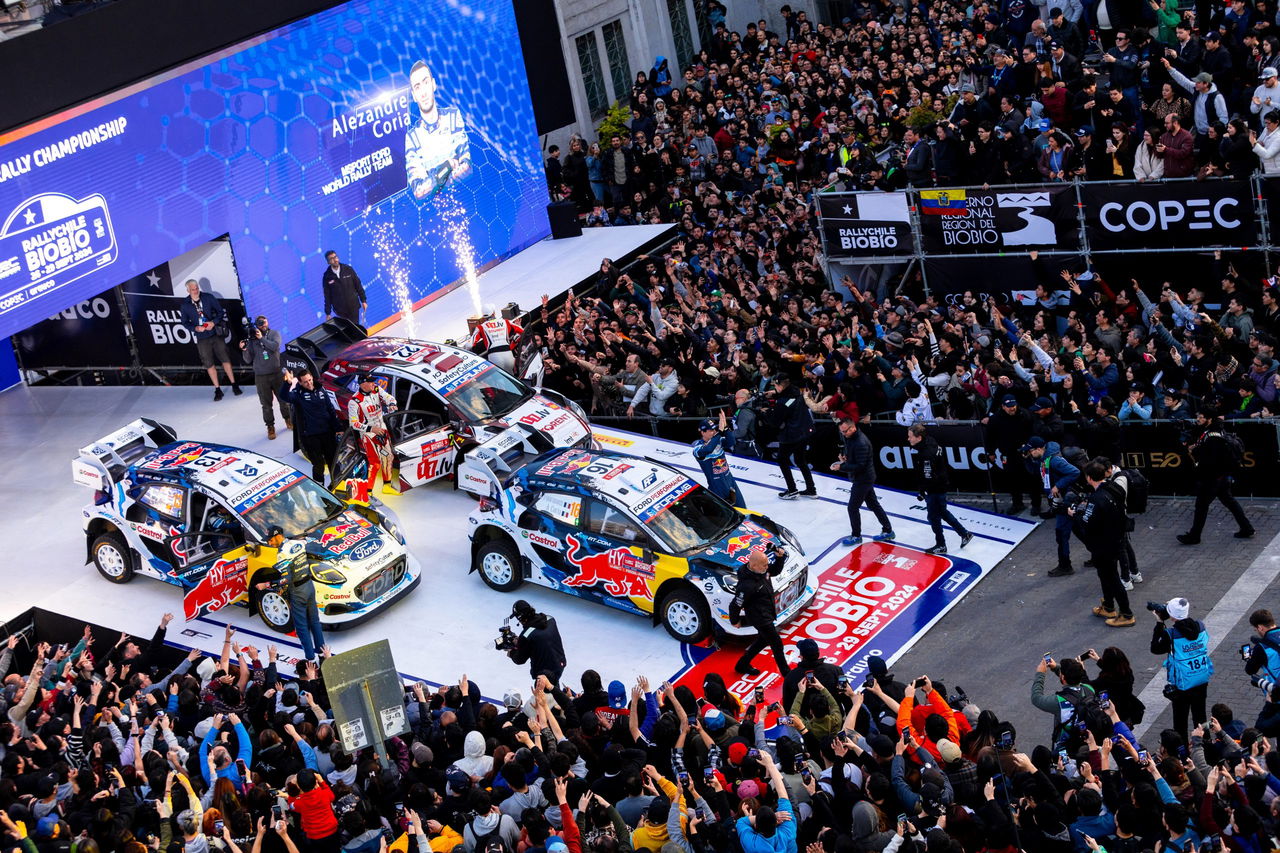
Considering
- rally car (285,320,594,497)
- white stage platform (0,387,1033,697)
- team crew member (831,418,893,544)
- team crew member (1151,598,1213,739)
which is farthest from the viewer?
rally car (285,320,594,497)

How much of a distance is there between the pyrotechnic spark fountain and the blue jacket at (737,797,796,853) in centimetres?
1743

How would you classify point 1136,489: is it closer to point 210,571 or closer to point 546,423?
point 546,423

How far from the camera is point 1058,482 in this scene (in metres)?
16.5

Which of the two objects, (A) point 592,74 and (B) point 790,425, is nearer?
(B) point 790,425

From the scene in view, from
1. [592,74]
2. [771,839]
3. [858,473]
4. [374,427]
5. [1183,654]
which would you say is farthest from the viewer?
[592,74]

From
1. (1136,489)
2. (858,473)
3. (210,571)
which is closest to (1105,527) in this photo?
(1136,489)

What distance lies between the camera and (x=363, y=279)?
26234 millimetres

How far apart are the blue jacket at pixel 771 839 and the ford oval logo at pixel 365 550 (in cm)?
838

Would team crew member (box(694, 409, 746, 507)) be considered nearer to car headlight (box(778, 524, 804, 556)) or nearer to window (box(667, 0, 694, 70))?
car headlight (box(778, 524, 804, 556))

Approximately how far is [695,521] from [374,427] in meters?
5.02

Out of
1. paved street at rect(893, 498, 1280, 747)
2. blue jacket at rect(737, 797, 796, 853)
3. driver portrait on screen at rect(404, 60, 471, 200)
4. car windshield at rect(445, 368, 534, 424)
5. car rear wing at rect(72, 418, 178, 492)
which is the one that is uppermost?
driver portrait on screen at rect(404, 60, 471, 200)

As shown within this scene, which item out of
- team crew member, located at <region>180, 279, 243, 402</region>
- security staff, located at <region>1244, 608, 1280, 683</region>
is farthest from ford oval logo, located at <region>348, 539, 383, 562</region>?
security staff, located at <region>1244, 608, 1280, 683</region>

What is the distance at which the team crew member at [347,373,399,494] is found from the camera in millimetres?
19609

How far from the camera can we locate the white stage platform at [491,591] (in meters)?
16.5
